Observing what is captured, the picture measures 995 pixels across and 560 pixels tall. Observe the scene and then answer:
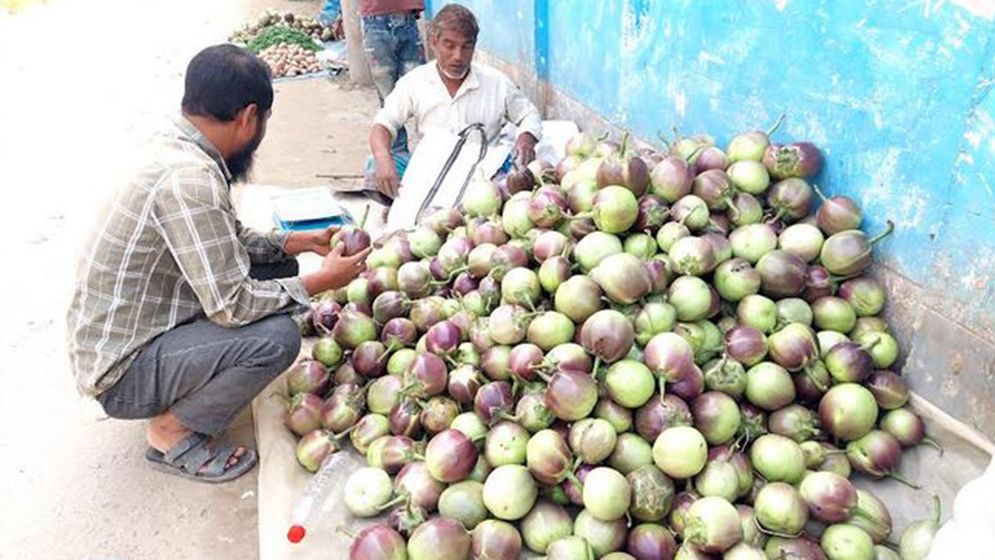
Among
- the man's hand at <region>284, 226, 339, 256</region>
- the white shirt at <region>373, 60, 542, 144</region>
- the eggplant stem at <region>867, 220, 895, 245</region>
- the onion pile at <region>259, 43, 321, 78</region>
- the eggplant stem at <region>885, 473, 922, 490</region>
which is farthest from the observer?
the onion pile at <region>259, 43, 321, 78</region>

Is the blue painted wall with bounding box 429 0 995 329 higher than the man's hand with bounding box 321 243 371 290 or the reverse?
higher

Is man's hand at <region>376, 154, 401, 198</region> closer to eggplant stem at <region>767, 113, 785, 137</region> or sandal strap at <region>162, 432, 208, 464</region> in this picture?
sandal strap at <region>162, 432, 208, 464</region>

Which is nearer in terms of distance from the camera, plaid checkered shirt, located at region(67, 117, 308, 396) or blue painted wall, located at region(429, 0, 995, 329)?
blue painted wall, located at region(429, 0, 995, 329)

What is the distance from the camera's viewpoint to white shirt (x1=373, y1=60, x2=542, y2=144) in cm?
421

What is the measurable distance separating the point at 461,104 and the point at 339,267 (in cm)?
178

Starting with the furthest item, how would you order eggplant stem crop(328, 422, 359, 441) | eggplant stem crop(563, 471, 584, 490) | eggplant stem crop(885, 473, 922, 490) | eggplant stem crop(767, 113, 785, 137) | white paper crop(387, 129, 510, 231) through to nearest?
white paper crop(387, 129, 510, 231), eggplant stem crop(767, 113, 785, 137), eggplant stem crop(328, 422, 359, 441), eggplant stem crop(885, 473, 922, 490), eggplant stem crop(563, 471, 584, 490)

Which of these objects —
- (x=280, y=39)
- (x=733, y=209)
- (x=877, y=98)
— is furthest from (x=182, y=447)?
(x=280, y=39)

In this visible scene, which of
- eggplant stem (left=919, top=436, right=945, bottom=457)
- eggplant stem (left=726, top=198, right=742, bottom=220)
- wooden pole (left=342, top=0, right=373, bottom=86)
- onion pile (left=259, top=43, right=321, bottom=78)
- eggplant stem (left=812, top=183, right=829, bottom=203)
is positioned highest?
eggplant stem (left=812, top=183, right=829, bottom=203)

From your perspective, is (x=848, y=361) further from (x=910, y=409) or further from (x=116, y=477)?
(x=116, y=477)

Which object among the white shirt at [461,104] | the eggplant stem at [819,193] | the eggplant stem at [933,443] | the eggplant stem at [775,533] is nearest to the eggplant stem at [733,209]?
the eggplant stem at [819,193]

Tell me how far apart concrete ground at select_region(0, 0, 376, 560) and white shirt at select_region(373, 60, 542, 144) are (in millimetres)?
1344

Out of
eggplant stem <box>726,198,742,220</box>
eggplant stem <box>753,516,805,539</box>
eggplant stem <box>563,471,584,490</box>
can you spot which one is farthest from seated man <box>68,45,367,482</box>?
eggplant stem <box>753,516,805,539</box>

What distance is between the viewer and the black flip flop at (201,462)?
2.66 metres

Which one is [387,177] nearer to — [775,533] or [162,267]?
[162,267]
